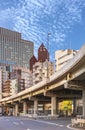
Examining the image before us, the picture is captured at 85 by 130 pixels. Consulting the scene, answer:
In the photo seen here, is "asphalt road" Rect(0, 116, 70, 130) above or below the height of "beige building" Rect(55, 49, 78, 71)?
below

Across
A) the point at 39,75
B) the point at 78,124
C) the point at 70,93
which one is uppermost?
the point at 39,75

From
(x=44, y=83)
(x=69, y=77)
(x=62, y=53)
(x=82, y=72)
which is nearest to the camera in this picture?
(x=82, y=72)

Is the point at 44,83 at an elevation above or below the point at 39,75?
below

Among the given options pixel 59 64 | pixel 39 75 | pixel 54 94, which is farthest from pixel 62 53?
pixel 54 94

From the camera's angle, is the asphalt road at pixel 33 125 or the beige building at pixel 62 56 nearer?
the asphalt road at pixel 33 125

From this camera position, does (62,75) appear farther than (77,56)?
Yes

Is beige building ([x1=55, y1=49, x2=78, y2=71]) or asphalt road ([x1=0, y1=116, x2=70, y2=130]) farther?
beige building ([x1=55, y1=49, x2=78, y2=71])

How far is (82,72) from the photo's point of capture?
4462 cm

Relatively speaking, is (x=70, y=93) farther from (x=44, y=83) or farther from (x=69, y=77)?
(x=69, y=77)

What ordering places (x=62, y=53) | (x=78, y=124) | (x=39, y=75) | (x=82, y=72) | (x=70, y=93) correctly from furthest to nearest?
(x=39, y=75) → (x=62, y=53) → (x=70, y=93) → (x=82, y=72) → (x=78, y=124)

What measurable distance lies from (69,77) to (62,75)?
3.90 meters

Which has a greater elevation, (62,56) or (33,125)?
(62,56)

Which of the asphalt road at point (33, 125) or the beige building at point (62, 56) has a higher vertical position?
the beige building at point (62, 56)

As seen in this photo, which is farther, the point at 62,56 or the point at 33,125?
the point at 62,56
